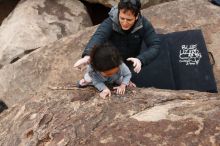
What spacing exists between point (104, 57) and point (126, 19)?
0.49 metres

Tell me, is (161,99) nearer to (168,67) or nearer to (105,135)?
(105,135)

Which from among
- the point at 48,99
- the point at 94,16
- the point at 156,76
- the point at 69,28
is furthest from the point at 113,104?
the point at 94,16

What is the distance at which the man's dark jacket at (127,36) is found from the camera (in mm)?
3441

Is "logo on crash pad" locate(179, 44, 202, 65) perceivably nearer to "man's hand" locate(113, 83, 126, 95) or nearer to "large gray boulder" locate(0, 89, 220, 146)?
"large gray boulder" locate(0, 89, 220, 146)

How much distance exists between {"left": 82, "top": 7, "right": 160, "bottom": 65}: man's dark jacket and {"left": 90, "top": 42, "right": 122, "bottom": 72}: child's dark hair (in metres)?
0.42

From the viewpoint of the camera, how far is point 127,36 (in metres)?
3.58

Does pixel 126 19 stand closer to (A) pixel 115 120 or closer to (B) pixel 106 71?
(B) pixel 106 71

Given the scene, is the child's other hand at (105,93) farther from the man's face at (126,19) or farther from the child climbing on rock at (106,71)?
the man's face at (126,19)

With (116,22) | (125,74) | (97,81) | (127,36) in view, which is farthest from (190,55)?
(97,81)

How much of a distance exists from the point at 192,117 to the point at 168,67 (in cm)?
162

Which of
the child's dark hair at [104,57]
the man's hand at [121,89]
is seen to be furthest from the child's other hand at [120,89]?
the child's dark hair at [104,57]

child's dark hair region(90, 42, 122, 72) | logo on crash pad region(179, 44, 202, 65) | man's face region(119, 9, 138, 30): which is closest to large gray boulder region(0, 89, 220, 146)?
child's dark hair region(90, 42, 122, 72)

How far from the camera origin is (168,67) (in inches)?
172

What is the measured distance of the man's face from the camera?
3.28 m
